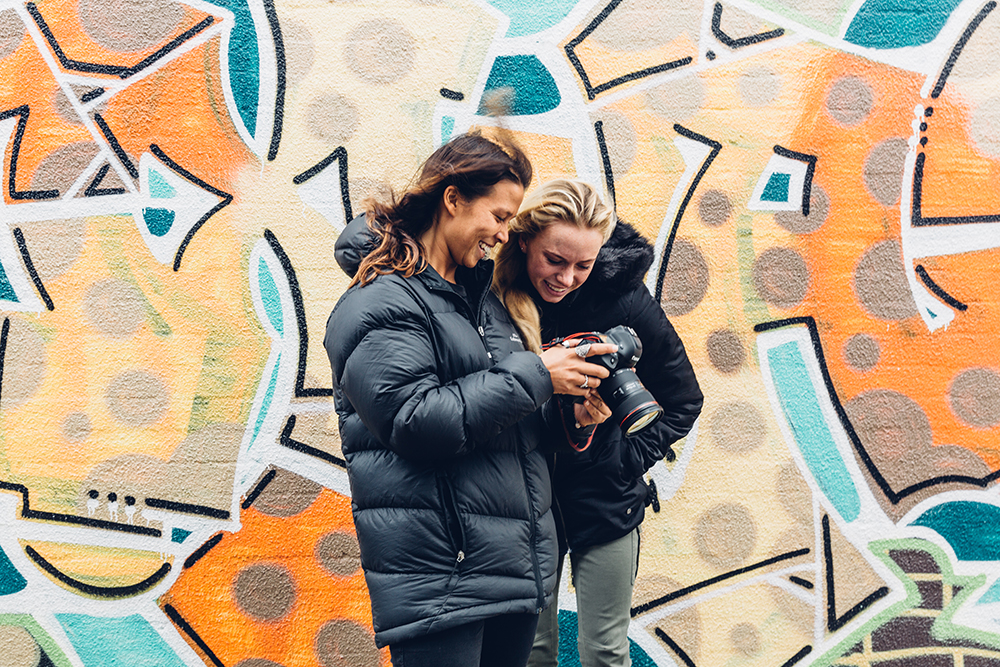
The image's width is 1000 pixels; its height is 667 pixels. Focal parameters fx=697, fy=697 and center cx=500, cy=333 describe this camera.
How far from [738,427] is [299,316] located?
5.62ft

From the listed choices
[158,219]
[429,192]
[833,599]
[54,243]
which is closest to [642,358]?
[429,192]

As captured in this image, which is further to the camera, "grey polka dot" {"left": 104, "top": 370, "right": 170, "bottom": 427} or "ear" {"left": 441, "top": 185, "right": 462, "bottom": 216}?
"grey polka dot" {"left": 104, "top": 370, "right": 170, "bottom": 427}

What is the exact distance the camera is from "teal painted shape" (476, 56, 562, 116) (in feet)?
8.51

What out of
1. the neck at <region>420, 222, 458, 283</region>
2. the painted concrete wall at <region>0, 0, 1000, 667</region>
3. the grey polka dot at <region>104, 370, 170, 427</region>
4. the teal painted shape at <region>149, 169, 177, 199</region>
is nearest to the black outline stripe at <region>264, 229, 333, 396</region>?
the painted concrete wall at <region>0, 0, 1000, 667</region>

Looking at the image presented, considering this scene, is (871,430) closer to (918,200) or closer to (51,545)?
(918,200)

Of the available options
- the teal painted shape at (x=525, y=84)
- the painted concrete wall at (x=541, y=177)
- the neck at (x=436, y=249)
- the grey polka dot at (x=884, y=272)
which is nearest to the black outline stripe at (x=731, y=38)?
the painted concrete wall at (x=541, y=177)

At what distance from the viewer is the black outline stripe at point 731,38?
261 cm

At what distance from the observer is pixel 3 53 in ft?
8.29

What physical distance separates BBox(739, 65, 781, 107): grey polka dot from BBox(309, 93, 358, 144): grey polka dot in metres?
1.46

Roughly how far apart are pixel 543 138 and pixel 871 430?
1670 mm

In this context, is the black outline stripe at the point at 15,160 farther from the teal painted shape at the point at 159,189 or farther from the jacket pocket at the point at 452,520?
the jacket pocket at the point at 452,520

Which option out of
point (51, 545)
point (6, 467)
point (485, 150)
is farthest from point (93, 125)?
point (485, 150)

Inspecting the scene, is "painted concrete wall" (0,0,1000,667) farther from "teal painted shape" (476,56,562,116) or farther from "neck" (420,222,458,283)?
"neck" (420,222,458,283)

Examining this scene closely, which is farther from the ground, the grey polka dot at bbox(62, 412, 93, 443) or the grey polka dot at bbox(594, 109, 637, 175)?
the grey polka dot at bbox(594, 109, 637, 175)
